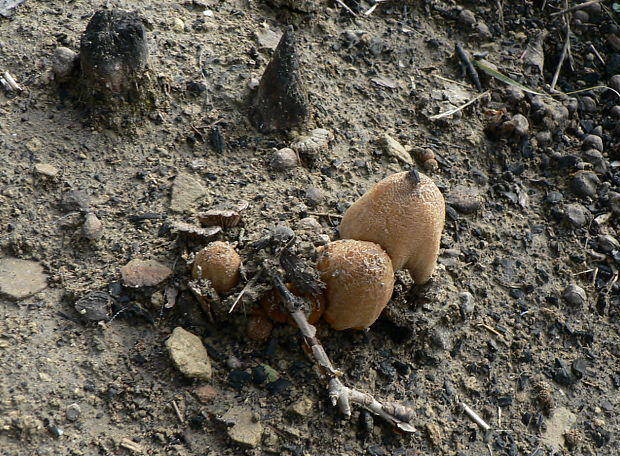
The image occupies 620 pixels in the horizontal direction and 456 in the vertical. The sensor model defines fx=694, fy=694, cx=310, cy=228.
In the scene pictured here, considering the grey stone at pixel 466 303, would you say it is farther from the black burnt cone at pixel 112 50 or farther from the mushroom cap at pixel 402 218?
the black burnt cone at pixel 112 50

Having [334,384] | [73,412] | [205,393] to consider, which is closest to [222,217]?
[205,393]

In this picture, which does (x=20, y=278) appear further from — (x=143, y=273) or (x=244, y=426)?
(x=244, y=426)

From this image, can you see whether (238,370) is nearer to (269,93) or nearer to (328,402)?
(328,402)

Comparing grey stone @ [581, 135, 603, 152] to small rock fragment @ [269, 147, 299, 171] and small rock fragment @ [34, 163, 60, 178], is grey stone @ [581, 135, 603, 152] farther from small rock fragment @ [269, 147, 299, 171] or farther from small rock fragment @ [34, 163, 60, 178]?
small rock fragment @ [34, 163, 60, 178]

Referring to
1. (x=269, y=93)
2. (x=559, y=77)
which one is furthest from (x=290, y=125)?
(x=559, y=77)

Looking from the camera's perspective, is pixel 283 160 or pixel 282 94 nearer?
pixel 283 160

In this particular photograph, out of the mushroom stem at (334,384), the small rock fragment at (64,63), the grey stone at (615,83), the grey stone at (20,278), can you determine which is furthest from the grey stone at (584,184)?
the grey stone at (20,278)
